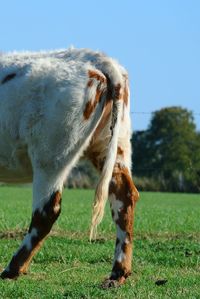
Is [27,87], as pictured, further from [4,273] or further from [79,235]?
[79,235]

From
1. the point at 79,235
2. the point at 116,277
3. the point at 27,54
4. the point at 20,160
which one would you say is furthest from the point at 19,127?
the point at 79,235

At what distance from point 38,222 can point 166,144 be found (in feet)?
254

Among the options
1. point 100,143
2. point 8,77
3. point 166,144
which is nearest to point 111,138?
point 100,143

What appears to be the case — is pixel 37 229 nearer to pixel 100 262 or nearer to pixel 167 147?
pixel 100 262

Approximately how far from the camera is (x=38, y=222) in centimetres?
887

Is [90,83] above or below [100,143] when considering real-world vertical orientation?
above

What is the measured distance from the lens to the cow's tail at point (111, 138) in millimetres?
8672

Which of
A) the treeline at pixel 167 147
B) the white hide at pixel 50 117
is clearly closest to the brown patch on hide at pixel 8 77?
the white hide at pixel 50 117

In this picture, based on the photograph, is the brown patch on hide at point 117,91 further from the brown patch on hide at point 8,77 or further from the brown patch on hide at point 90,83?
the brown patch on hide at point 8,77

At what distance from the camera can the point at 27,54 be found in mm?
9586

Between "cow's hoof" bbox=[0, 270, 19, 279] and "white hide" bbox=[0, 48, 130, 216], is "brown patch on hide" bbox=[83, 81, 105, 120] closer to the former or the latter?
"white hide" bbox=[0, 48, 130, 216]

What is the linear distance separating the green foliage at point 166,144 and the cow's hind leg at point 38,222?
57.3 metres

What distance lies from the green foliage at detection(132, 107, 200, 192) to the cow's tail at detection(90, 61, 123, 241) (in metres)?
57.3

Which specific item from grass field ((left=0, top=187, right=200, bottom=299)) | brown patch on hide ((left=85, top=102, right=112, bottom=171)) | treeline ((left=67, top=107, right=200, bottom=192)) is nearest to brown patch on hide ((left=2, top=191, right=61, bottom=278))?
grass field ((left=0, top=187, right=200, bottom=299))
